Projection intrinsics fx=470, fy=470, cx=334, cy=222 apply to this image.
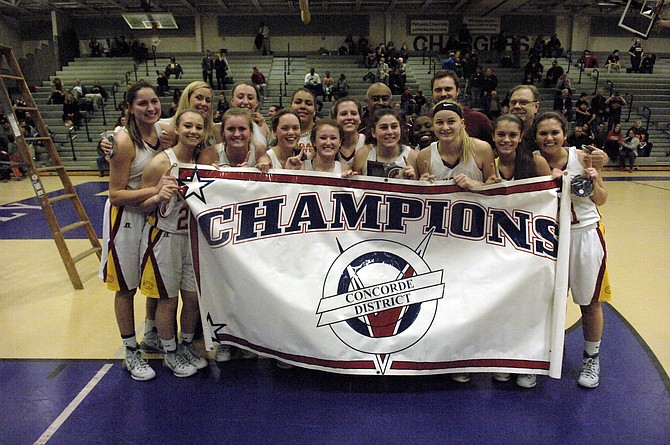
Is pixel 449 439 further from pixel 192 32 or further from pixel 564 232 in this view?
pixel 192 32

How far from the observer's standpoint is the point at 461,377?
2.84 metres

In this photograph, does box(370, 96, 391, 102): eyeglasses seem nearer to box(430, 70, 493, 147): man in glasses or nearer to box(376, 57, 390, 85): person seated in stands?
box(430, 70, 493, 147): man in glasses

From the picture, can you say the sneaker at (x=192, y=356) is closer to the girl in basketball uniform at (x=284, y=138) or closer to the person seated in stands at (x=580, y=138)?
the girl in basketball uniform at (x=284, y=138)

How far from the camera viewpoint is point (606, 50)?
75.3ft

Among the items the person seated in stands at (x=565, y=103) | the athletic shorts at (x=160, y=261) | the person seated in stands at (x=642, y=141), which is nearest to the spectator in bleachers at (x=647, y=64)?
the person seated in stands at (x=565, y=103)

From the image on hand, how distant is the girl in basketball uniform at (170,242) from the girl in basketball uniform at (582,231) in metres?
2.06

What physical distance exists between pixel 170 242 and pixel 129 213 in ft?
1.03

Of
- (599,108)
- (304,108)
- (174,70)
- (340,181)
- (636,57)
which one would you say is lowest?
(340,181)

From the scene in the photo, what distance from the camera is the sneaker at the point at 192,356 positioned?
9.96ft

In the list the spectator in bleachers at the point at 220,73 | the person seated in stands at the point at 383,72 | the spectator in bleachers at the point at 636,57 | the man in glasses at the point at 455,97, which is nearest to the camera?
the man in glasses at the point at 455,97

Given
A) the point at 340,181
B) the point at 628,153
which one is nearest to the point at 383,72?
the point at 628,153

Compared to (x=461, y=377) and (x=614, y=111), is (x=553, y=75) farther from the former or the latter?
(x=461, y=377)

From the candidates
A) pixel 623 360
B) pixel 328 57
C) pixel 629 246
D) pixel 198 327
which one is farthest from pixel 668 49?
pixel 198 327

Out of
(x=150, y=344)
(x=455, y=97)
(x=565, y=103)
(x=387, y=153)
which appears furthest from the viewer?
(x=565, y=103)
